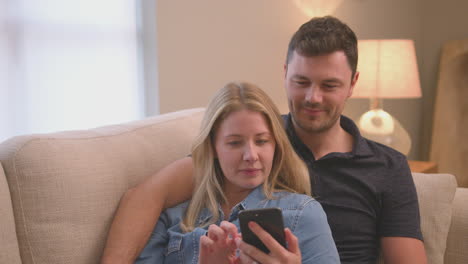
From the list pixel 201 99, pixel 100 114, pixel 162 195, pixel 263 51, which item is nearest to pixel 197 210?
pixel 162 195

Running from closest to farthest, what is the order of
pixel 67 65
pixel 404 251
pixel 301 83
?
1. pixel 404 251
2. pixel 301 83
3. pixel 67 65

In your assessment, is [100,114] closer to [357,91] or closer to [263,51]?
[263,51]

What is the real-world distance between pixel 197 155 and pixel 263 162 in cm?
19

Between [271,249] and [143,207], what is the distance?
396 millimetres

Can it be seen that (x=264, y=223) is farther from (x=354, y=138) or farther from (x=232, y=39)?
(x=232, y=39)

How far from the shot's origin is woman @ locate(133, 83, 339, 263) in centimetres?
126

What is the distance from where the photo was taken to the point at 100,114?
2117 millimetres

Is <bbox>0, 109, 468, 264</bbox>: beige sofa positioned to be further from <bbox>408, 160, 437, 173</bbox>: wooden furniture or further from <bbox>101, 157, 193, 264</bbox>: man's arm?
<bbox>408, 160, 437, 173</bbox>: wooden furniture

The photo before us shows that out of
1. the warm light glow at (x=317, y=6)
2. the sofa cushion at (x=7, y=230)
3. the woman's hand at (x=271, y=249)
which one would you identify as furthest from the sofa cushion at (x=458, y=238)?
the warm light glow at (x=317, y=6)

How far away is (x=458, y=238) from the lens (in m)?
1.53

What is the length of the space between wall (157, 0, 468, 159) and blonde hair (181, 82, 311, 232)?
36.0 inches

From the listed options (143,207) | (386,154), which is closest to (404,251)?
(386,154)

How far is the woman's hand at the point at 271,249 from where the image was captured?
104 cm

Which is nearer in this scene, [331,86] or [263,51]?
[331,86]
